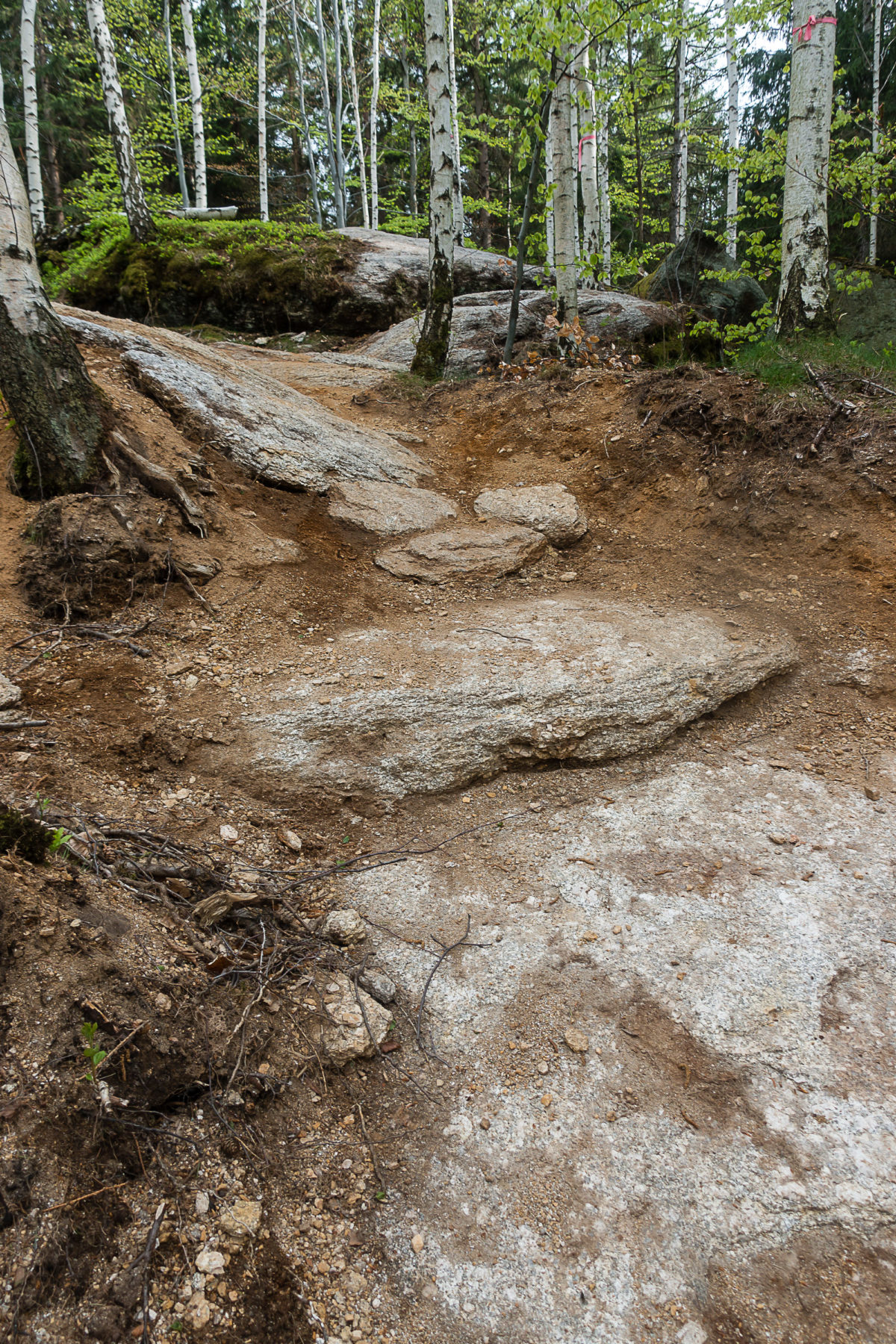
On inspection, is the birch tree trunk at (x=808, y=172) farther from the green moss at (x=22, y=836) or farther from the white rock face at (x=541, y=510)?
the green moss at (x=22, y=836)

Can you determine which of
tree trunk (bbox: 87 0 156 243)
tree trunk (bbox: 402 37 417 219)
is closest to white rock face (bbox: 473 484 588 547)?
tree trunk (bbox: 87 0 156 243)

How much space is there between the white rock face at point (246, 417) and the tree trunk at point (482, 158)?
2002 cm

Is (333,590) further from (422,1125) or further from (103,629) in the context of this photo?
(422,1125)

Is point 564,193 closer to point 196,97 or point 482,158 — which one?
point 196,97

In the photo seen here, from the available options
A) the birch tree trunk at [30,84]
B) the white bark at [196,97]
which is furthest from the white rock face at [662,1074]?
the white bark at [196,97]

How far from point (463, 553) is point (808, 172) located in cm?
509

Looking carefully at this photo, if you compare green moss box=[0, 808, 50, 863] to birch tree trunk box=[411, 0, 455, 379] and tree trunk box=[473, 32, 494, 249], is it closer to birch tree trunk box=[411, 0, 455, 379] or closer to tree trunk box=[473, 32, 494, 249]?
birch tree trunk box=[411, 0, 455, 379]

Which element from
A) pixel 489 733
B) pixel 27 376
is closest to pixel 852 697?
pixel 489 733

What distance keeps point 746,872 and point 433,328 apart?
7.55m

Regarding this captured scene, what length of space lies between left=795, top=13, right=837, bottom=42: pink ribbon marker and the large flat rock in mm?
5961

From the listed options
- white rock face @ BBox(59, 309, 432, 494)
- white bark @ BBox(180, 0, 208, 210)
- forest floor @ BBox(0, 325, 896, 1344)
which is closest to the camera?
forest floor @ BBox(0, 325, 896, 1344)

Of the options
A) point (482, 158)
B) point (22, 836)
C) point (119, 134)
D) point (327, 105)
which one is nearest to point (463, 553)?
point (22, 836)

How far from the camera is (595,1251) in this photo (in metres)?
1.91

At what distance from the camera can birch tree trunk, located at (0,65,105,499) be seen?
3826 mm
